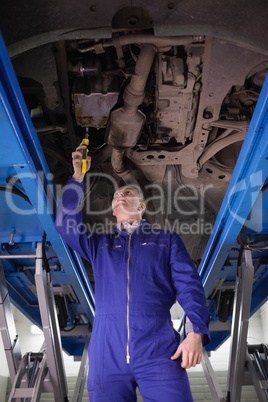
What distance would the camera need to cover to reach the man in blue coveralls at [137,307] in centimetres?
216

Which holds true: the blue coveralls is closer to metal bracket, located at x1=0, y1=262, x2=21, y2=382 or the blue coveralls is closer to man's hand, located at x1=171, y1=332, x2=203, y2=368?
man's hand, located at x1=171, y1=332, x2=203, y2=368

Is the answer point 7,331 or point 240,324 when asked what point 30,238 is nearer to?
point 7,331

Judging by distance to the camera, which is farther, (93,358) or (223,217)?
(223,217)

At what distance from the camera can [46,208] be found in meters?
2.53

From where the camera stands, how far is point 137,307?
7.55ft

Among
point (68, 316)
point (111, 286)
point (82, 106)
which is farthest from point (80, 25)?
point (68, 316)

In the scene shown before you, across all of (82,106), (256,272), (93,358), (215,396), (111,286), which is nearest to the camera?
(93,358)

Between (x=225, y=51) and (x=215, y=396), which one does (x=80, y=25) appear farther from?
(x=215, y=396)

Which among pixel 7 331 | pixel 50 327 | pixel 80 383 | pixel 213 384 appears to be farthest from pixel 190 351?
pixel 80 383

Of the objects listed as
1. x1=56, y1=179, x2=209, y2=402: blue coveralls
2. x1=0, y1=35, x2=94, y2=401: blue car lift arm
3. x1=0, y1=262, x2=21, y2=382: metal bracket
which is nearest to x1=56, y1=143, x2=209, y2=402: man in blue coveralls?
x1=56, y1=179, x2=209, y2=402: blue coveralls

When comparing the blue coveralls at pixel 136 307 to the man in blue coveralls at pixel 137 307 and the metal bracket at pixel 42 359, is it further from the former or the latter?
the metal bracket at pixel 42 359

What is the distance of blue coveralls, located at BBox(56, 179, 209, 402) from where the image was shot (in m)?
2.17

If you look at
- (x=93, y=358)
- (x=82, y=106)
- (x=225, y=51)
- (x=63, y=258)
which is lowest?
(x=93, y=358)

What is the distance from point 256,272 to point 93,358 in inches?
73.7
